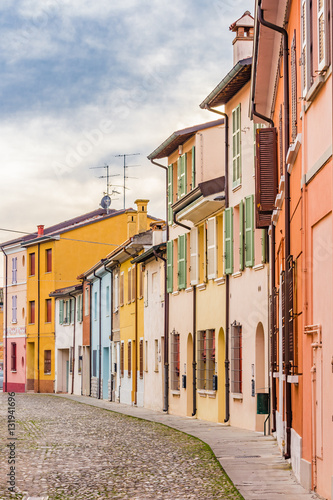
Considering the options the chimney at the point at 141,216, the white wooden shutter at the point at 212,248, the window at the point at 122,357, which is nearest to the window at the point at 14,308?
the chimney at the point at 141,216

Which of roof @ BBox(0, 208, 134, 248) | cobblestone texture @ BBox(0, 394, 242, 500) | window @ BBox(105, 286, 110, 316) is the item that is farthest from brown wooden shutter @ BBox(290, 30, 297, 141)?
Result: roof @ BBox(0, 208, 134, 248)

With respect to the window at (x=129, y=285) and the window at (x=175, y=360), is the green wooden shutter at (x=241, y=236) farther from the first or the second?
the window at (x=129, y=285)

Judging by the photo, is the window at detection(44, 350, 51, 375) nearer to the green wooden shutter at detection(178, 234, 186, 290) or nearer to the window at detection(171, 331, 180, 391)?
the window at detection(171, 331, 180, 391)

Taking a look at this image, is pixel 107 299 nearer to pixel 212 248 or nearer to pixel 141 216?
pixel 141 216

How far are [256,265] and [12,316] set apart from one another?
4428cm

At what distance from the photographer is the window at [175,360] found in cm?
3081

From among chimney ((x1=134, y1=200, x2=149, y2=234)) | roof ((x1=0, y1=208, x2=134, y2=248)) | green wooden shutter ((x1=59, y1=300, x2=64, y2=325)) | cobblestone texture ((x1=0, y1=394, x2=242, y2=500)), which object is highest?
roof ((x1=0, y1=208, x2=134, y2=248))

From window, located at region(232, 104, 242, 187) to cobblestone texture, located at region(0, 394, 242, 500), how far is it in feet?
22.0

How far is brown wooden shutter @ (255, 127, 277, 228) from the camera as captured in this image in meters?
17.0

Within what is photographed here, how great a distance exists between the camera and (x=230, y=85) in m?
23.3

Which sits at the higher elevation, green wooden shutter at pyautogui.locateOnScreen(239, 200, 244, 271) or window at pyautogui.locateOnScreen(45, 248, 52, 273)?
window at pyautogui.locateOnScreen(45, 248, 52, 273)

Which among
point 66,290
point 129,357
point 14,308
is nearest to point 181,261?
point 129,357

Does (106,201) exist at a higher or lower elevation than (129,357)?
higher

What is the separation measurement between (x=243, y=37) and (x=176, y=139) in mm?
4997
